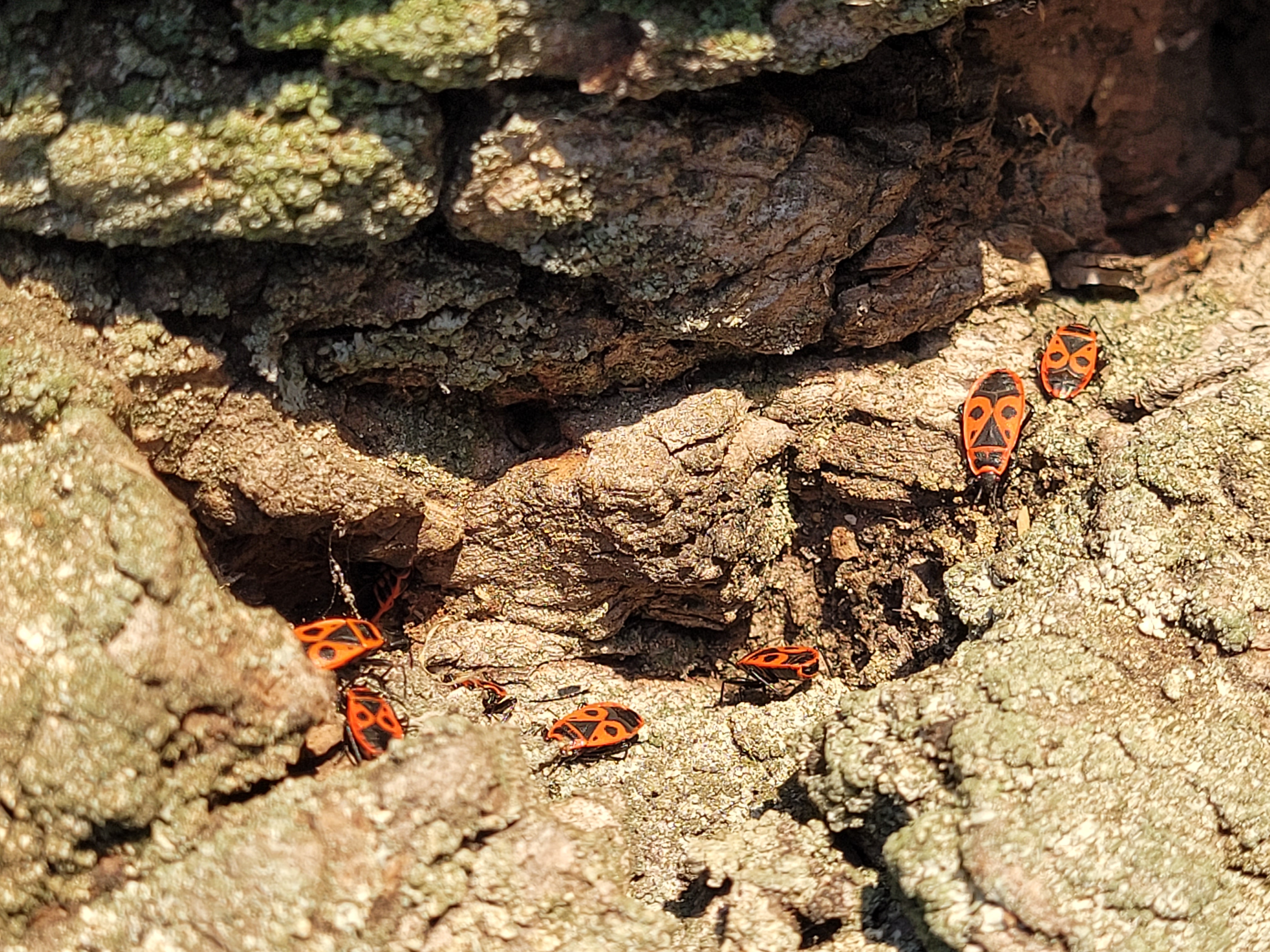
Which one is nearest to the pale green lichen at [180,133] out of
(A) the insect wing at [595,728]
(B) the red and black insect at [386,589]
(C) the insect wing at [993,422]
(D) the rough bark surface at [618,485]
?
(D) the rough bark surface at [618,485]

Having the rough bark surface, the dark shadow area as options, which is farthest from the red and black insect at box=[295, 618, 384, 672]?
the dark shadow area

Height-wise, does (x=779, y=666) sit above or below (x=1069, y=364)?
below

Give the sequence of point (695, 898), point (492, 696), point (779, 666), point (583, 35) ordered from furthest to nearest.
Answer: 1. point (779, 666)
2. point (492, 696)
3. point (695, 898)
4. point (583, 35)

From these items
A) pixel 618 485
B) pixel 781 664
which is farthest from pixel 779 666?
pixel 618 485

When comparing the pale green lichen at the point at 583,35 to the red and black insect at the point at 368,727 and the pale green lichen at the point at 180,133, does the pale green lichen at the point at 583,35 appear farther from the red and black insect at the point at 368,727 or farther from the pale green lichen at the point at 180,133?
the red and black insect at the point at 368,727

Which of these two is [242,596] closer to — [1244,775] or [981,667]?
[981,667]

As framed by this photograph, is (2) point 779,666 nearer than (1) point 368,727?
No

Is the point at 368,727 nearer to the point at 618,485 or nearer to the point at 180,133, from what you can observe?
the point at 618,485
